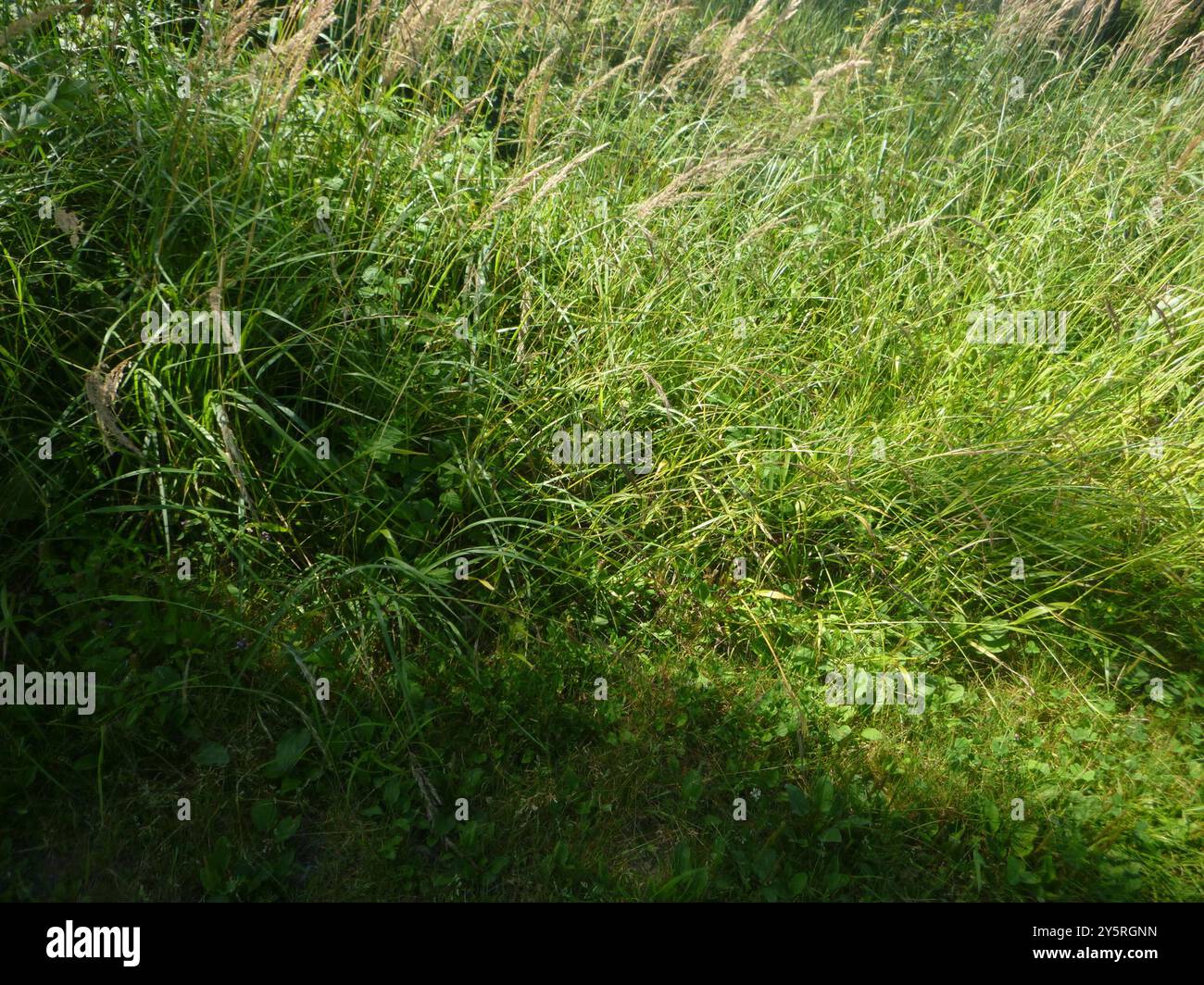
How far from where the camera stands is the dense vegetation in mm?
2447

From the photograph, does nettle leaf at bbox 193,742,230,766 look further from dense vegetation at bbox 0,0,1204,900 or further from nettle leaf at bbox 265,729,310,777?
nettle leaf at bbox 265,729,310,777

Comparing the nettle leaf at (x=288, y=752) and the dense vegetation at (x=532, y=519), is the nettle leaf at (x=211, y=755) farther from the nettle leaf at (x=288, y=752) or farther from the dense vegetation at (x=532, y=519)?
the nettle leaf at (x=288, y=752)

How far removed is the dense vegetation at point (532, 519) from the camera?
245 cm

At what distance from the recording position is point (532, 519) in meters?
3.08

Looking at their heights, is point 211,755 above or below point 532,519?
below

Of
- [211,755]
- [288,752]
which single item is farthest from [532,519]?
[211,755]

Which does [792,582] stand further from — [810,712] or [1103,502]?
[1103,502]

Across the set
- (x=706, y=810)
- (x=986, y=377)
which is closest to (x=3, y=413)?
(x=706, y=810)

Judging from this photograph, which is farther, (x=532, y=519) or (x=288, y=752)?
(x=532, y=519)

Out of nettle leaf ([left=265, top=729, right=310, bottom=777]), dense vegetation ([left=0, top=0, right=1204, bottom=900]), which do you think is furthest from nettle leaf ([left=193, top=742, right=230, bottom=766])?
nettle leaf ([left=265, top=729, right=310, bottom=777])

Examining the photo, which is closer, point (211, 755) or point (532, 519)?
point (211, 755)

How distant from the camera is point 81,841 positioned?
227 centimetres

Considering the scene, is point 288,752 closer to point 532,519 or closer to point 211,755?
point 211,755
